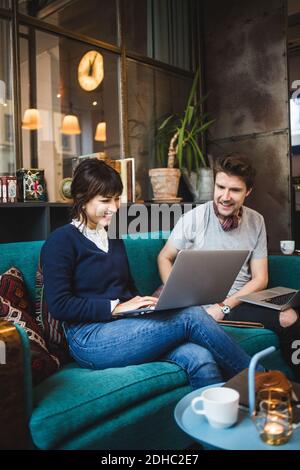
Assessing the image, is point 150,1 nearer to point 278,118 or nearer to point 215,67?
point 215,67

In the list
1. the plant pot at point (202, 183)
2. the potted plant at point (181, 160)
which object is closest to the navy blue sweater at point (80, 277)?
the potted plant at point (181, 160)

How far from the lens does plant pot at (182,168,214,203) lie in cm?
328

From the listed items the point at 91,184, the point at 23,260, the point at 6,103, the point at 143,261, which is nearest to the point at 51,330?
the point at 23,260

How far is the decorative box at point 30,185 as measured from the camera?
234 centimetres

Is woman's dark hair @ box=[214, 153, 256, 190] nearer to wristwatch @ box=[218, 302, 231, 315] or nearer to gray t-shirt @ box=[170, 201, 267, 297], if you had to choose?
gray t-shirt @ box=[170, 201, 267, 297]

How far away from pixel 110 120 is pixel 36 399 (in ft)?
Answer: 7.44

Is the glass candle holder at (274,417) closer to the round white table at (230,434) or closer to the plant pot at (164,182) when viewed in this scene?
the round white table at (230,434)

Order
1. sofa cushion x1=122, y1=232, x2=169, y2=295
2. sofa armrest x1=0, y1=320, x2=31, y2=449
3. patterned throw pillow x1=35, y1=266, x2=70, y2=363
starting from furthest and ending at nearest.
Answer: sofa cushion x1=122, y1=232, x2=169, y2=295 < patterned throw pillow x1=35, y1=266, x2=70, y2=363 < sofa armrest x1=0, y1=320, x2=31, y2=449

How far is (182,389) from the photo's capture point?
5.08 ft

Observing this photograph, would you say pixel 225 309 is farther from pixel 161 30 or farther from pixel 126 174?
pixel 161 30

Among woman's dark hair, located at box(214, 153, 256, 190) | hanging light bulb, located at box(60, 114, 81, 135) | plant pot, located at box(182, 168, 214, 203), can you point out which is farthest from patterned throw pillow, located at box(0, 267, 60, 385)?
plant pot, located at box(182, 168, 214, 203)

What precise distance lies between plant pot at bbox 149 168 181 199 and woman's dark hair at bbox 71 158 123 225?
135 cm

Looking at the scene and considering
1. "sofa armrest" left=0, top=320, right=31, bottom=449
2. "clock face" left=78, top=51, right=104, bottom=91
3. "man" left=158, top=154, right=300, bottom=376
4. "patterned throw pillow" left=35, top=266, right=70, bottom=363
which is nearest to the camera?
"sofa armrest" left=0, top=320, right=31, bottom=449

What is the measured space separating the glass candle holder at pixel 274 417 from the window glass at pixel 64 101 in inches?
78.9
